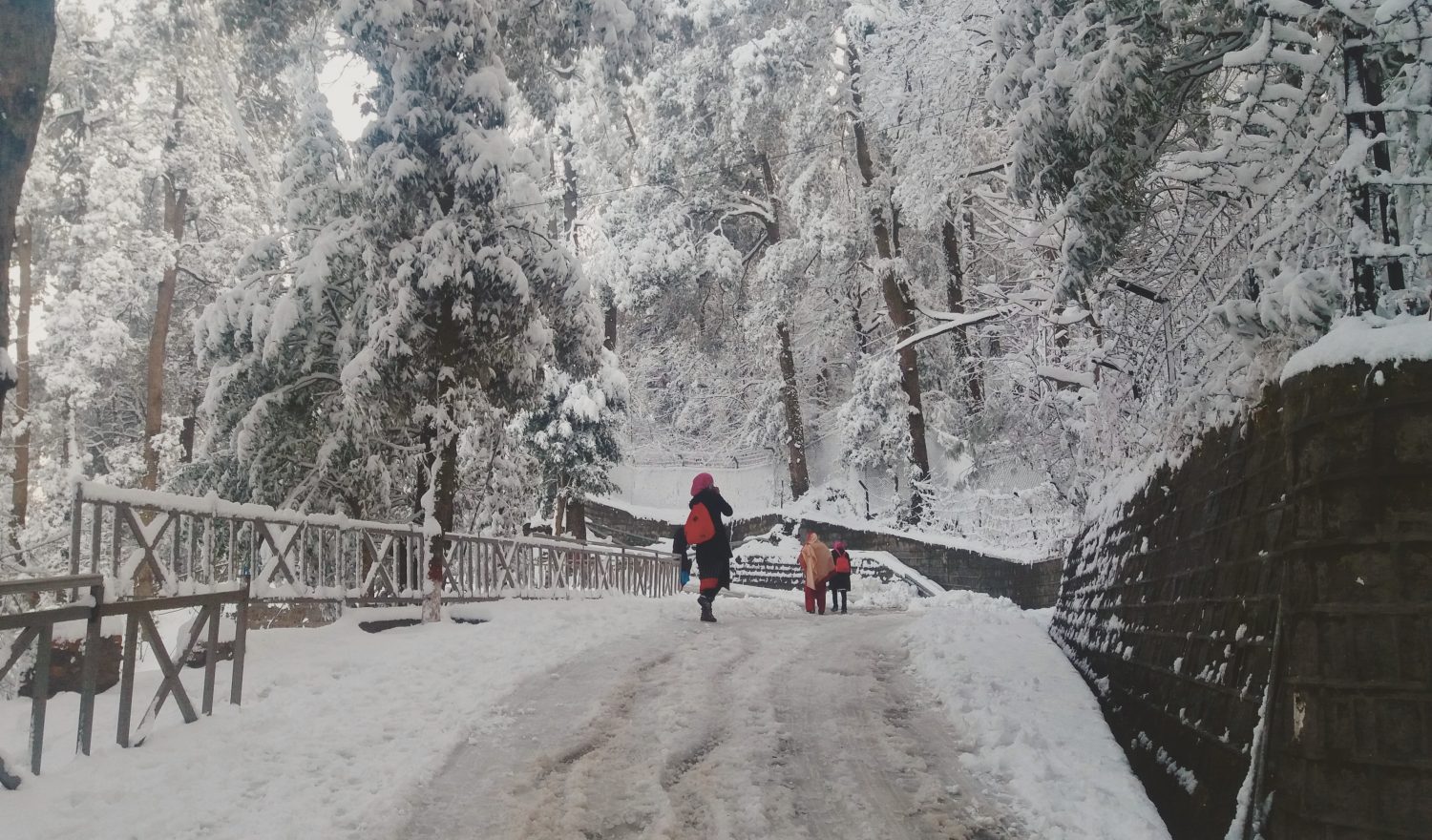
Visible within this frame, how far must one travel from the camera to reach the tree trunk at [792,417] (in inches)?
1226

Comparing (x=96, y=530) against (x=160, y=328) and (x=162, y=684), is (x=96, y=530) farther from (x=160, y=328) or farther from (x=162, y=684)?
(x=160, y=328)

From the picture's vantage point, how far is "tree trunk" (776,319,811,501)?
31141 millimetres

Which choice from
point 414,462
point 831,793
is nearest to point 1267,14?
point 831,793

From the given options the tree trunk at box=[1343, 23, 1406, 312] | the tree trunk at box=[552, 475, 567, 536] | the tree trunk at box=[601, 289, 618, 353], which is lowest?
the tree trunk at box=[552, 475, 567, 536]

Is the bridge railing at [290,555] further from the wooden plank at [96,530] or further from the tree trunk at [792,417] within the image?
the tree trunk at [792,417]

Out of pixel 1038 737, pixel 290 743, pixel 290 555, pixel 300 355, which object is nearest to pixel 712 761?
pixel 1038 737

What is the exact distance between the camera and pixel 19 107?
16.5ft

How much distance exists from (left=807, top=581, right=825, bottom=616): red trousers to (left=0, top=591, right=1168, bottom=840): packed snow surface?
25.0ft

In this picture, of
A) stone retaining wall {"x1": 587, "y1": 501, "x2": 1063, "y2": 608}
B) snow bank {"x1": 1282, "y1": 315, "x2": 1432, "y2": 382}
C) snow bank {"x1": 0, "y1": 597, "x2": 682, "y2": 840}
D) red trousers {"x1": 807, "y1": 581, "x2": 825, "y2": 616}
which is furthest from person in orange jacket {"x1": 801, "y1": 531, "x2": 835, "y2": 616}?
snow bank {"x1": 1282, "y1": 315, "x2": 1432, "y2": 382}

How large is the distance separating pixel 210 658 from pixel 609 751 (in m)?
2.89

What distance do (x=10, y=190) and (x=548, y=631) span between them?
675 centimetres

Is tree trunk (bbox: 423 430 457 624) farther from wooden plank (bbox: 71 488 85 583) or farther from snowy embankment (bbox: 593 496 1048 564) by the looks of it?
snowy embankment (bbox: 593 496 1048 564)

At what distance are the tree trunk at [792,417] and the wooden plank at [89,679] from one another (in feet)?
86.3

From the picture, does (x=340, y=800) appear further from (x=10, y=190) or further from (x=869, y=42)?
(x=869, y=42)
